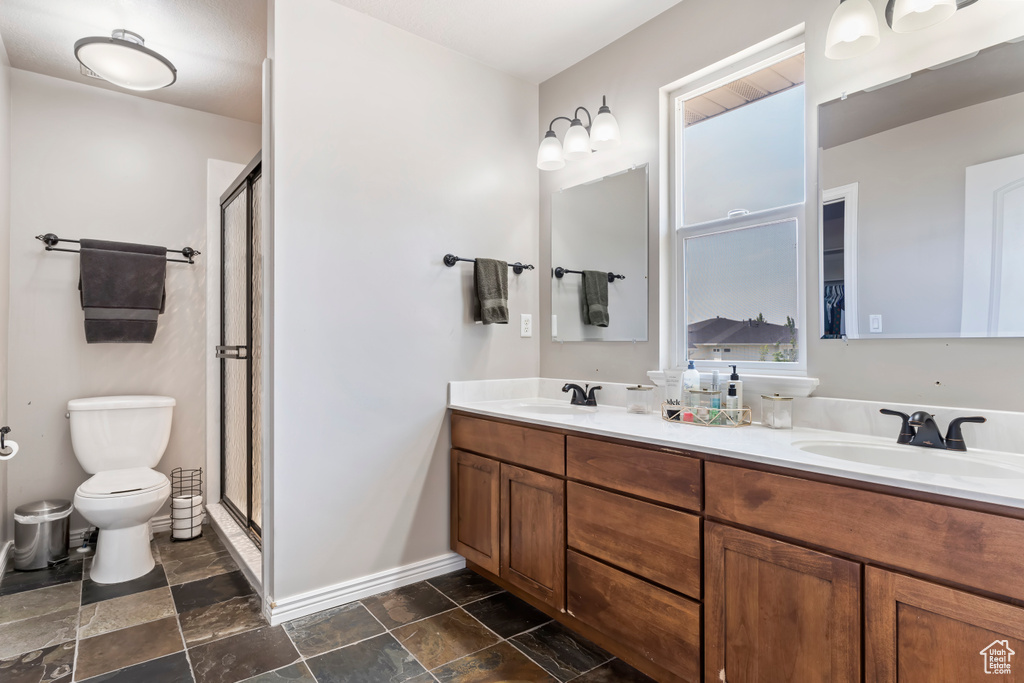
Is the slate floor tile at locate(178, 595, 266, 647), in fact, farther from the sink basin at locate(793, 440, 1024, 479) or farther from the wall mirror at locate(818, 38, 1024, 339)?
the wall mirror at locate(818, 38, 1024, 339)

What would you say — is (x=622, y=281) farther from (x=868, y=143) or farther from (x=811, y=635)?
(x=811, y=635)

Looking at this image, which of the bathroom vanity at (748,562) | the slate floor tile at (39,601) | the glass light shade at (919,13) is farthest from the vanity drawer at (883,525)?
the slate floor tile at (39,601)

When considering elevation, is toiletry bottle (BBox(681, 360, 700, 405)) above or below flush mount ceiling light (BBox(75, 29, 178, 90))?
below

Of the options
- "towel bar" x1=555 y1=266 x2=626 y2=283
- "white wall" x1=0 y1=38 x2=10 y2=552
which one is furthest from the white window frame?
"white wall" x1=0 y1=38 x2=10 y2=552

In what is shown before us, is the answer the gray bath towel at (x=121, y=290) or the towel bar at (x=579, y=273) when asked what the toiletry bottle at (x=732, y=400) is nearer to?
the towel bar at (x=579, y=273)

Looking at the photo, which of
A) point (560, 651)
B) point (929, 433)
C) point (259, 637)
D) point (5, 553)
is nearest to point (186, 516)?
point (5, 553)

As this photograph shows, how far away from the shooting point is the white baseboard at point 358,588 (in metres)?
2.02

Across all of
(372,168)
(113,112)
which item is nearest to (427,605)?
(372,168)

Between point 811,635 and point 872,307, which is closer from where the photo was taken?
point 811,635

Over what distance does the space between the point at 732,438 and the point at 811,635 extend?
510 millimetres

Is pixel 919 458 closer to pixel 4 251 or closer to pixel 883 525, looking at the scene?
pixel 883 525

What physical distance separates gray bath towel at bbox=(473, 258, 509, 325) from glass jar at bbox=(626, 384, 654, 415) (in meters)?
0.70

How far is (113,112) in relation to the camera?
9.49 ft

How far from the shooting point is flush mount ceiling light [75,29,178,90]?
6.83 ft
